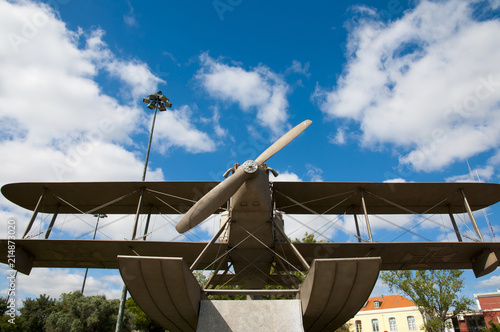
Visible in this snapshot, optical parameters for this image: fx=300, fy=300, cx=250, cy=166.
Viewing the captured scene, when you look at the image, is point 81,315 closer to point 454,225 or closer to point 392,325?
point 454,225

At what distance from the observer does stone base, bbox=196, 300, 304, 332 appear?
638 centimetres

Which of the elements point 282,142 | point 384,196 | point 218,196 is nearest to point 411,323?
point 384,196

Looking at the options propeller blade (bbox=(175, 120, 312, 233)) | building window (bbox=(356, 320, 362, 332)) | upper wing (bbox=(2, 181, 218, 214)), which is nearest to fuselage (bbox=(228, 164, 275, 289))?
propeller blade (bbox=(175, 120, 312, 233))

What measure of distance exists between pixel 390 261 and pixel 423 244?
1395 mm

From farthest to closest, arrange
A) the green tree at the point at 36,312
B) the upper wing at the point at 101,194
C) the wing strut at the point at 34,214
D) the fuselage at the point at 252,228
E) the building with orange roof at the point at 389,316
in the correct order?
the building with orange roof at the point at 389,316 < the green tree at the point at 36,312 < the upper wing at the point at 101,194 < the wing strut at the point at 34,214 < the fuselage at the point at 252,228

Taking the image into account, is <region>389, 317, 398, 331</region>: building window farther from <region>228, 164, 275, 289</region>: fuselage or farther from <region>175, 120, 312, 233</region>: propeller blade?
<region>175, 120, 312, 233</region>: propeller blade

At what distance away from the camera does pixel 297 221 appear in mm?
10828

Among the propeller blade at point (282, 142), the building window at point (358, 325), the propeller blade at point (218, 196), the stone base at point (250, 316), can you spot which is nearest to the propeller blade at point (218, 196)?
the propeller blade at point (218, 196)

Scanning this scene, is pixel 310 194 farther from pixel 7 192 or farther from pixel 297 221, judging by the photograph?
pixel 7 192

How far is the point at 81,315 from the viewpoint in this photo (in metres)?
30.6

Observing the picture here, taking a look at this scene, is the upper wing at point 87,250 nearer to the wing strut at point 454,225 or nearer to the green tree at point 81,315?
the wing strut at point 454,225

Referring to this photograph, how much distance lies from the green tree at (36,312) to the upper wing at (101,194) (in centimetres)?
2473

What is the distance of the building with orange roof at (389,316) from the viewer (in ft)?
118

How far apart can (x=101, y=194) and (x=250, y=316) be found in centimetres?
749
